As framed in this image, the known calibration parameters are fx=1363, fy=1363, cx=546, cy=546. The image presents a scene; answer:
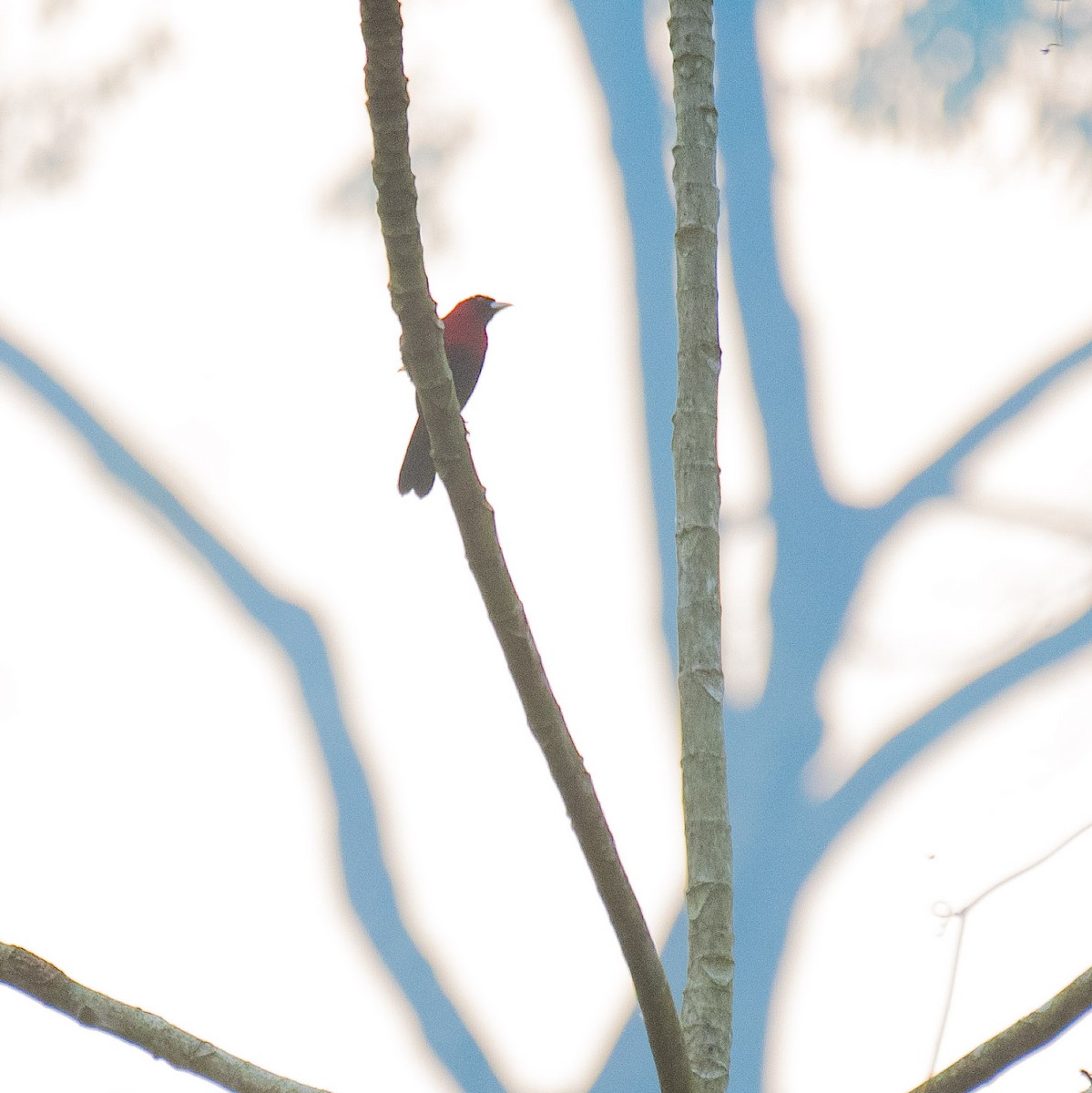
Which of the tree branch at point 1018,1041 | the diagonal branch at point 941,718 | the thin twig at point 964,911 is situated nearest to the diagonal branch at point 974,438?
the diagonal branch at point 941,718

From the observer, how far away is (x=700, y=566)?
180cm

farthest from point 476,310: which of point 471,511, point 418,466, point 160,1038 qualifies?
point 160,1038

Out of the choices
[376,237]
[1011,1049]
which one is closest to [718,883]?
[1011,1049]

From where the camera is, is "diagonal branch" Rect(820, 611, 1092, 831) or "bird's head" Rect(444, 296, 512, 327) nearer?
"bird's head" Rect(444, 296, 512, 327)

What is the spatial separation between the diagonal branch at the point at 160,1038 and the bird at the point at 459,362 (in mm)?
954

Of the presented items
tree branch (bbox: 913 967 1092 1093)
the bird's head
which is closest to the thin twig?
tree branch (bbox: 913 967 1092 1093)

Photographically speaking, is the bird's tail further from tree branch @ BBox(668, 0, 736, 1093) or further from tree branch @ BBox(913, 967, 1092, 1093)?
tree branch @ BBox(913, 967, 1092, 1093)

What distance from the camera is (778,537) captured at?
9.10 ft

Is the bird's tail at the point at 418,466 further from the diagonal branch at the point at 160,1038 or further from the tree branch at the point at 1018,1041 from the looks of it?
the tree branch at the point at 1018,1041

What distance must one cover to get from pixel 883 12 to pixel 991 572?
1.23 m

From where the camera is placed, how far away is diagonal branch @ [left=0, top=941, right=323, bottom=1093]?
4.05 feet

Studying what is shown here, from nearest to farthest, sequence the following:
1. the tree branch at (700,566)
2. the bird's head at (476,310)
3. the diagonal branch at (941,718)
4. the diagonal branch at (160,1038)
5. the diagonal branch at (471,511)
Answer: the diagonal branch at (471,511), the diagonal branch at (160,1038), the tree branch at (700,566), the bird's head at (476,310), the diagonal branch at (941,718)

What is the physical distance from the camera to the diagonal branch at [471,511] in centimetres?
104

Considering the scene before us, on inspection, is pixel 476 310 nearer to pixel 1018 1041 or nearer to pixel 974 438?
pixel 974 438
